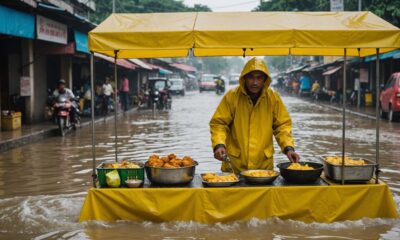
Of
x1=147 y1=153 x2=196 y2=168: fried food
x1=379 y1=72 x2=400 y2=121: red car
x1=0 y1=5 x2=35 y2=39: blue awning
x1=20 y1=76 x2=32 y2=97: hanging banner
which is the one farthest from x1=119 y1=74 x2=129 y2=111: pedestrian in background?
x1=147 y1=153 x2=196 y2=168: fried food

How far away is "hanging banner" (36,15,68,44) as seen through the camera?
46.7 feet

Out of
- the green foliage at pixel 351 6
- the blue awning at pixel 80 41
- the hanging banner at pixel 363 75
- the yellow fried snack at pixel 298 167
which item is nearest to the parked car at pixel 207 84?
the green foliage at pixel 351 6

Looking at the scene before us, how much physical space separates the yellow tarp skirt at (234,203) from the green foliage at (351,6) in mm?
20089

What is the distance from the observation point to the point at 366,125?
1797 cm

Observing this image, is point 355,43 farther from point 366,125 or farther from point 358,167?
point 366,125

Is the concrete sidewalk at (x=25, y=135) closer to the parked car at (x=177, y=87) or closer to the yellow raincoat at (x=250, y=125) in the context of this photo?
the yellow raincoat at (x=250, y=125)

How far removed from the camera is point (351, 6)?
31.9 m

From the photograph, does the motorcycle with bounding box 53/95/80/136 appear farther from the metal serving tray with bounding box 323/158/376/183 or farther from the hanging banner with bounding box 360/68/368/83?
the hanging banner with bounding box 360/68/368/83

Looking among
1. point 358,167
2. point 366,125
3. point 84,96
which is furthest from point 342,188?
point 84,96

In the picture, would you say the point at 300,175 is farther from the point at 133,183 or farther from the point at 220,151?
the point at 133,183

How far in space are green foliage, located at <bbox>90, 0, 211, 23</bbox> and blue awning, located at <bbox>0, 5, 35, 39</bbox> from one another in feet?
95.3

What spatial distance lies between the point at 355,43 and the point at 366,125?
1367 cm

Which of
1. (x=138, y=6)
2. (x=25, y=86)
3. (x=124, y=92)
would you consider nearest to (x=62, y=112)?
(x=25, y=86)

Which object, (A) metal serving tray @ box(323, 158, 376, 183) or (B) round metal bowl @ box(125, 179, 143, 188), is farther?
(A) metal serving tray @ box(323, 158, 376, 183)
